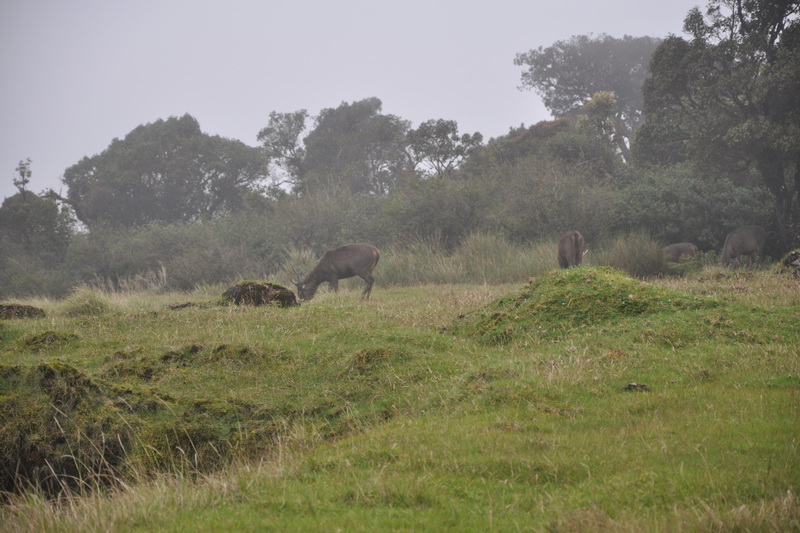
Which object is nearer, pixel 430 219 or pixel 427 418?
pixel 427 418

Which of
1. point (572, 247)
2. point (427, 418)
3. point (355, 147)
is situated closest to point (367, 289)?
point (572, 247)

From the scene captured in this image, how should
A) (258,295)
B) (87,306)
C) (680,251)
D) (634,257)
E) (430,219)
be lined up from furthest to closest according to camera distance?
(430,219)
(680,251)
(634,257)
(87,306)
(258,295)

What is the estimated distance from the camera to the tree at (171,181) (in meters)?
41.3

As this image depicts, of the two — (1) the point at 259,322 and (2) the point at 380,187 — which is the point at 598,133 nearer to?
(2) the point at 380,187

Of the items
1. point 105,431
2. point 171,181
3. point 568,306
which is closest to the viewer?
point 105,431

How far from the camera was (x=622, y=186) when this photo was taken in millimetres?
23922

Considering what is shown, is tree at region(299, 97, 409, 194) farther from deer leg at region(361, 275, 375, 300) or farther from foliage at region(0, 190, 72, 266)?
deer leg at region(361, 275, 375, 300)

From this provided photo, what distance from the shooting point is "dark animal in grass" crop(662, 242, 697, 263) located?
17561mm

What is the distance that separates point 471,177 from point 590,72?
26.3 metres

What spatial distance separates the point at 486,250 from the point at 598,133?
12.7 metres

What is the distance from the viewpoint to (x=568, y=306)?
25.6 ft

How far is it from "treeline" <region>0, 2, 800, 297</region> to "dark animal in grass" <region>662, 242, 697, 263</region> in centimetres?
112

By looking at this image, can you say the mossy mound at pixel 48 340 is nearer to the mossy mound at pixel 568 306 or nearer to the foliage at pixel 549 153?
A: the mossy mound at pixel 568 306

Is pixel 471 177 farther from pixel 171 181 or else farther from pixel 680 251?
pixel 171 181
